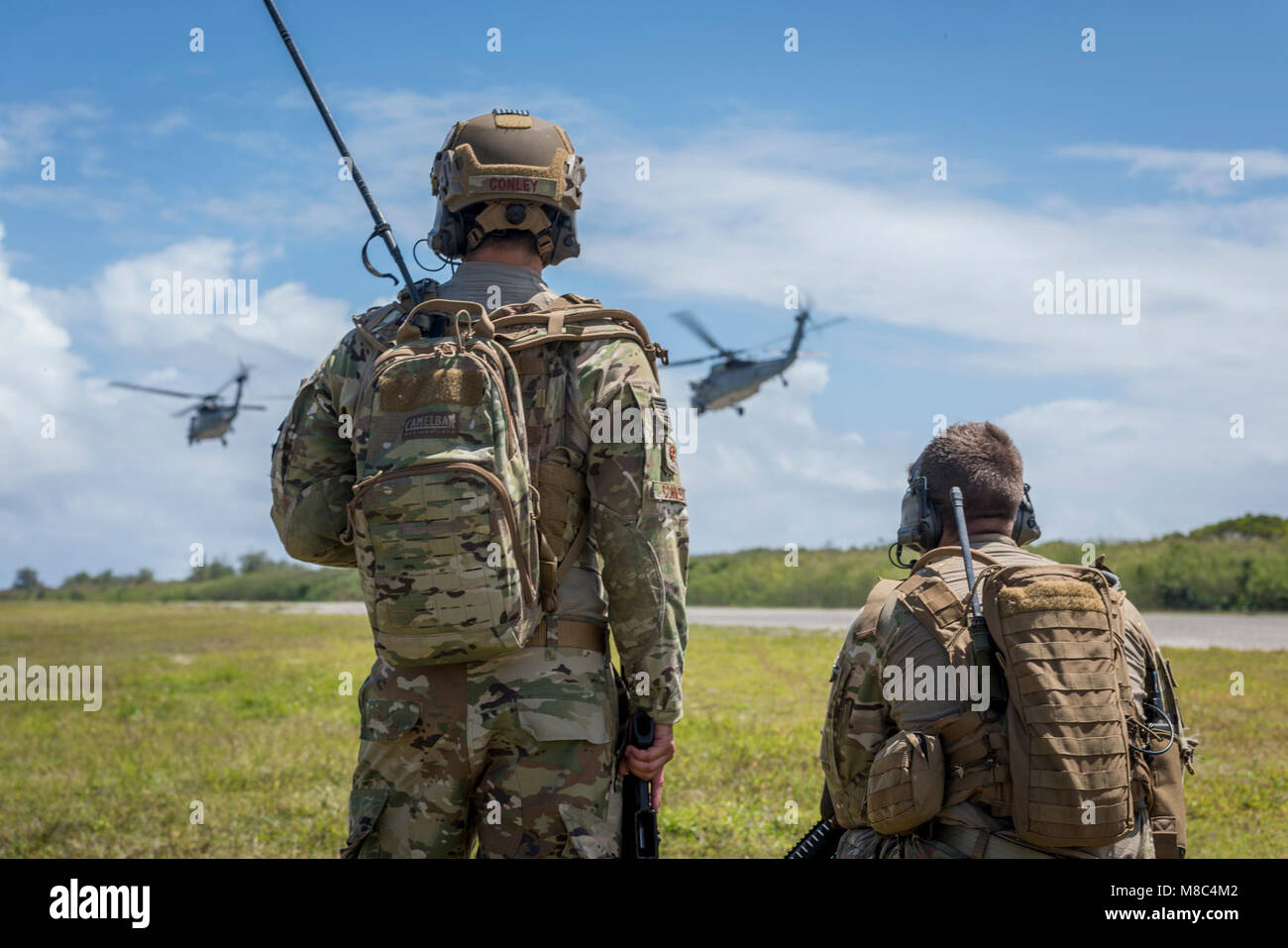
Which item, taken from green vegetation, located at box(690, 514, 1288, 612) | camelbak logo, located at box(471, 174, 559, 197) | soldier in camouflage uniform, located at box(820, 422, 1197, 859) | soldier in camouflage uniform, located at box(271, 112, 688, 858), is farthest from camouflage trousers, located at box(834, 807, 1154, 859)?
green vegetation, located at box(690, 514, 1288, 612)

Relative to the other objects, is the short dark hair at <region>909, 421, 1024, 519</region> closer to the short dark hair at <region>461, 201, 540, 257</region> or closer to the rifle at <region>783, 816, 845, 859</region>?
the rifle at <region>783, 816, 845, 859</region>

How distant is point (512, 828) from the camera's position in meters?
2.90

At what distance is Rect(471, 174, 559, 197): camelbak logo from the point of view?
3.16 meters

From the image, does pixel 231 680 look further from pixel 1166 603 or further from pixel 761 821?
pixel 1166 603

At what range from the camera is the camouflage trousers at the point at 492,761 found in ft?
9.52

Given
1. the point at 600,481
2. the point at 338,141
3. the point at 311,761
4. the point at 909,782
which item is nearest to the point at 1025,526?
the point at 909,782

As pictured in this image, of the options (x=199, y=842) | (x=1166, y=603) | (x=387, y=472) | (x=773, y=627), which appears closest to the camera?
(x=387, y=472)

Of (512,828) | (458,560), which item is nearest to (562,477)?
(458,560)

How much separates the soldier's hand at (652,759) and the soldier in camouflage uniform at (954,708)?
0.42 meters

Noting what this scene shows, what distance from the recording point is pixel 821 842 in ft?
10.8

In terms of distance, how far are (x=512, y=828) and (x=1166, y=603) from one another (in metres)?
29.1

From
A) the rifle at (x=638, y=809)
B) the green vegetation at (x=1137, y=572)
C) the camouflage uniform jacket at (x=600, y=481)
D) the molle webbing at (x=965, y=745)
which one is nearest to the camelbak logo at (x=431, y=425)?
the camouflage uniform jacket at (x=600, y=481)

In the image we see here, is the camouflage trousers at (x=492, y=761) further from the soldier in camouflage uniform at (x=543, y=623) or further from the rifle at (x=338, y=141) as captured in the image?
the rifle at (x=338, y=141)
